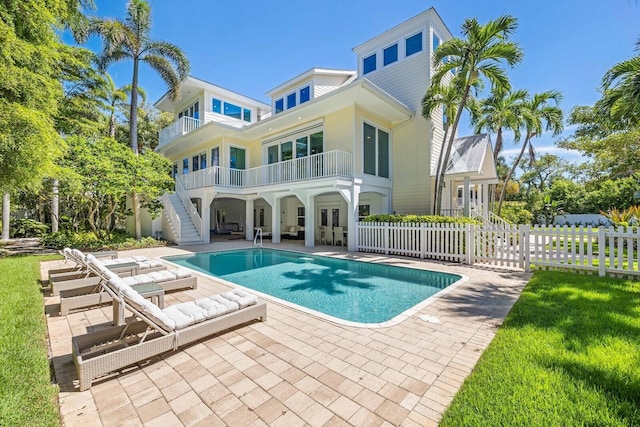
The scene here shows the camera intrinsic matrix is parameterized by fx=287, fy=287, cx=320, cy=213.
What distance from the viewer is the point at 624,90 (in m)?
9.02

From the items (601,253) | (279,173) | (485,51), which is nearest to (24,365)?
(601,253)

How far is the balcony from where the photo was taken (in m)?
13.0

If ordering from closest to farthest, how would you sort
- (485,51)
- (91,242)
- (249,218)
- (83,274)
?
(83,274) → (485,51) → (91,242) → (249,218)

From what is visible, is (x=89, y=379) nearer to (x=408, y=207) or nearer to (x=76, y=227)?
(x=408, y=207)

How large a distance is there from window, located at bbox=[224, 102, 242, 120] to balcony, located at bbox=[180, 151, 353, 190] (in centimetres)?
601

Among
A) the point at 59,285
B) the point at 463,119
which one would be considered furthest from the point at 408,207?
the point at 59,285

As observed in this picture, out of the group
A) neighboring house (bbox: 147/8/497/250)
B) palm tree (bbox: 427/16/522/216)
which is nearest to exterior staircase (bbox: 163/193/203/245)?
neighboring house (bbox: 147/8/497/250)

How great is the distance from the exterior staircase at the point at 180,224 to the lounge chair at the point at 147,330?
12073 millimetres

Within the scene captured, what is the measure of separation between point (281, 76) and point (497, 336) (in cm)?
2046

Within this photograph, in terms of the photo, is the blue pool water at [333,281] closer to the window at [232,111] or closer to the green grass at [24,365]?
the green grass at [24,365]

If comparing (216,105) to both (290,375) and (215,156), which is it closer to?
(215,156)

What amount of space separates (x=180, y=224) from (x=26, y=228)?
12.5 m

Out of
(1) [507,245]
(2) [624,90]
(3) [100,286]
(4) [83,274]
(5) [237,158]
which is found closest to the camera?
(3) [100,286]

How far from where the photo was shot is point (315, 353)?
3.59 m
